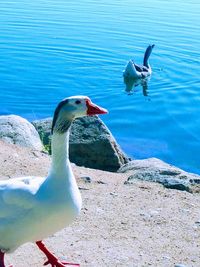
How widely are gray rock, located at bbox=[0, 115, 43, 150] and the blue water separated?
3361 mm

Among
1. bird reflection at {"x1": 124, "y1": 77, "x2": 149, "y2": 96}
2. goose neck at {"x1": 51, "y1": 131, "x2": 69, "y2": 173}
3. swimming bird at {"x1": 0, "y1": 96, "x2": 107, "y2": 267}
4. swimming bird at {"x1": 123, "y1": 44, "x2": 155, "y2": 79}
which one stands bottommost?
bird reflection at {"x1": 124, "y1": 77, "x2": 149, "y2": 96}

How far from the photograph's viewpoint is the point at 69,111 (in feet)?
18.0

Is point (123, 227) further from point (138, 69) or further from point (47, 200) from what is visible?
point (138, 69)

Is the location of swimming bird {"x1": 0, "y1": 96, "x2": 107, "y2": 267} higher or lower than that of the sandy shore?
higher

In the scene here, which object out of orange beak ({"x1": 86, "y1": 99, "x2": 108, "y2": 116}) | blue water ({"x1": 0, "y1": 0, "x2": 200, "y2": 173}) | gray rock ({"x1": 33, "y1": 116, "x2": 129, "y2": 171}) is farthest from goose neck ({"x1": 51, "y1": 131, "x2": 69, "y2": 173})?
blue water ({"x1": 0, "y1": 0, "x2": 200, "y2": 173})

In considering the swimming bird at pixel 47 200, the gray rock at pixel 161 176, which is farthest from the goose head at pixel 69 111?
the gray rock at pixel 161 176

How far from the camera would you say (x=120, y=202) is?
26.5ft

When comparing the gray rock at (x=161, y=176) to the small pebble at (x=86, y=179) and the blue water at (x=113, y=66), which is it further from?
the blue water at (x=113, y=66)

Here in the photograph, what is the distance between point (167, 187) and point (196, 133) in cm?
744

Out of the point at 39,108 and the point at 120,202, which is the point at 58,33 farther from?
the point at 120,202

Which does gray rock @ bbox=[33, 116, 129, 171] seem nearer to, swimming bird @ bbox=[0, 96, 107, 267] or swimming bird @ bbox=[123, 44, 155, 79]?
swimming bird @ bbox=[0, 96, 107, 267]

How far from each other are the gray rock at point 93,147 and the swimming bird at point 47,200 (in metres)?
6.27

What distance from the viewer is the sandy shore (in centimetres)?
630

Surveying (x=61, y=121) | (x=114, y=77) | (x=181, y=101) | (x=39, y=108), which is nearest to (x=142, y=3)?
(x=114, y=77)
